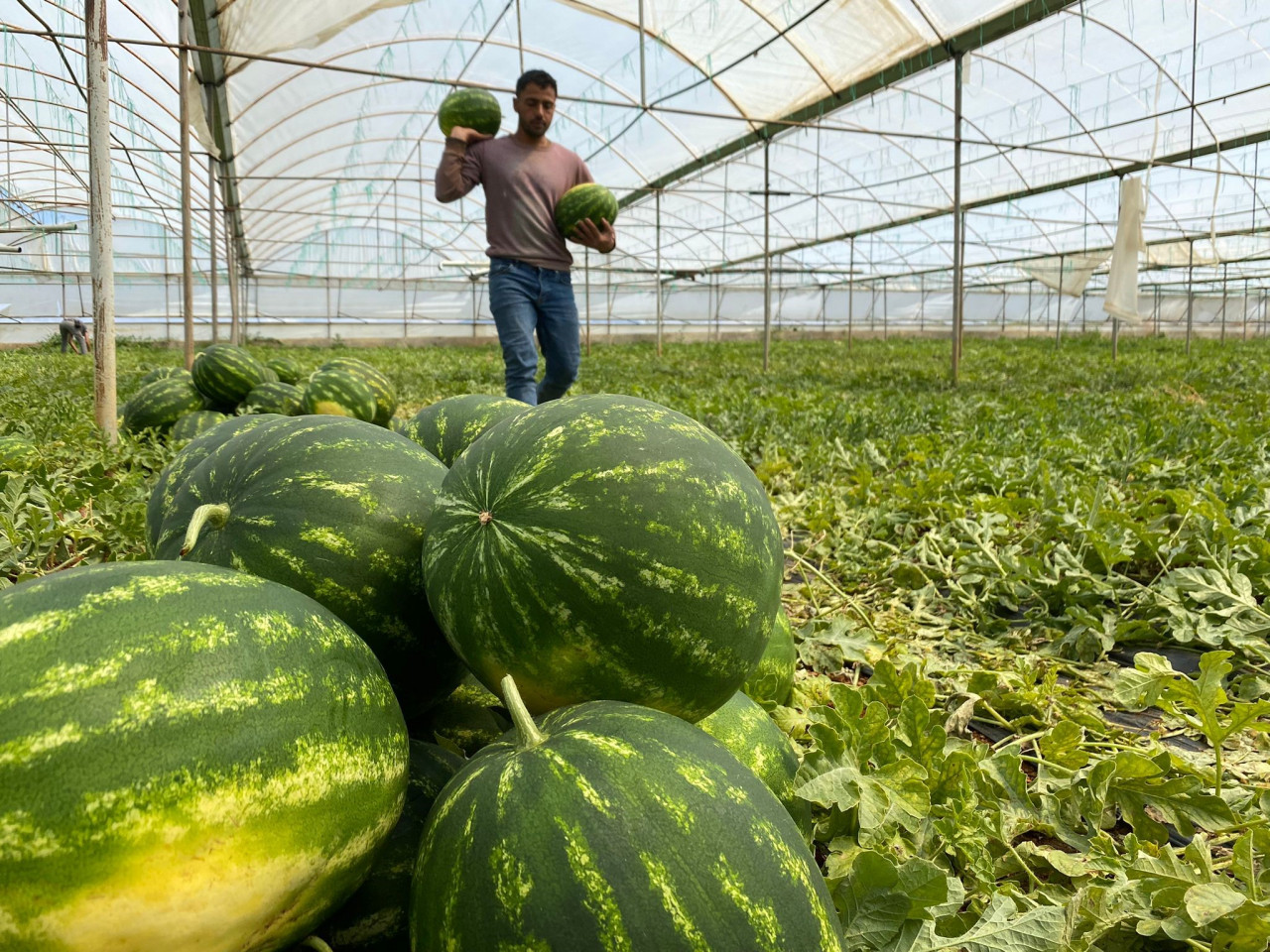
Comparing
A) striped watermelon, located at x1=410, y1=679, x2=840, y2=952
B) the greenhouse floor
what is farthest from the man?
striped watermelon, located at x1=410, y1=679, x2=840, y2=952

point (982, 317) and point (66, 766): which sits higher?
point (982, 317)

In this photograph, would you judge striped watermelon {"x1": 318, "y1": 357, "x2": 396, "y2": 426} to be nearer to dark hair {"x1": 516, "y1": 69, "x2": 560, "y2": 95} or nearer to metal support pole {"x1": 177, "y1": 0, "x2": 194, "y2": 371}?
dark hair {"x1": 516, "y1": 69, "x2": 560, "y2": 95}

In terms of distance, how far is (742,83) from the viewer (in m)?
14.3

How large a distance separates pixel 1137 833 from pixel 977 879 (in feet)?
1.26

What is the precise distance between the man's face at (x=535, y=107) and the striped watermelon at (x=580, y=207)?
442 mm

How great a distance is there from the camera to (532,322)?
538 cm

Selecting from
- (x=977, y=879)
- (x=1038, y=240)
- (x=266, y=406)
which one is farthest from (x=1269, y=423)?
(x=1038, y=240)

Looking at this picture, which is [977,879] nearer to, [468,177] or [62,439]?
[62,439]

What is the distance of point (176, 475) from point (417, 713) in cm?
62

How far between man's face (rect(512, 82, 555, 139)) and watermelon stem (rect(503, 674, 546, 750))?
4646mm

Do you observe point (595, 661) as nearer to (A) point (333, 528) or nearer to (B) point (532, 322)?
(A) point (333, 528)

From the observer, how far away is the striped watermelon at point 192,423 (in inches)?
173

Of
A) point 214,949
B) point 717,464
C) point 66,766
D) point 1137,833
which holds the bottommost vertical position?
point 1137,833

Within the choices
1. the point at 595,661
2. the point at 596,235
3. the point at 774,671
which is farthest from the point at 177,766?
the point at 596,235
